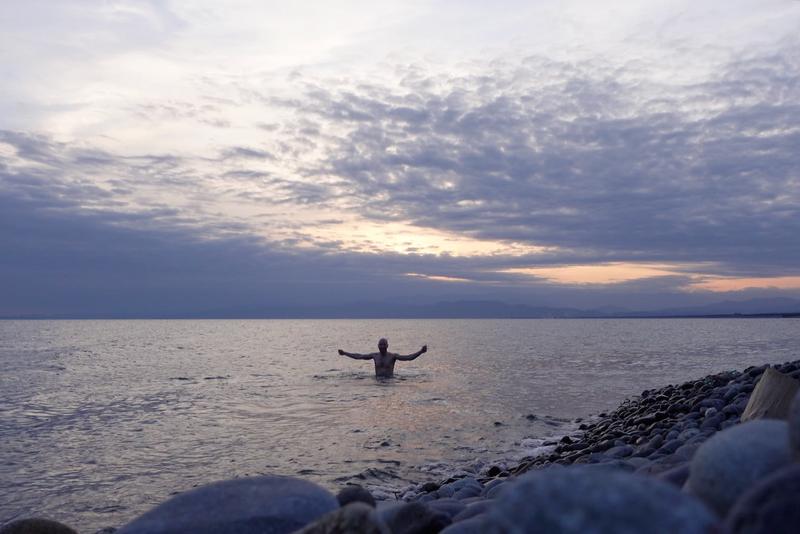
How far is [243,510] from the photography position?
433 centimetres

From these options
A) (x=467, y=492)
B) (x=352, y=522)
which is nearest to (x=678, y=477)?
(x=352, y=522)

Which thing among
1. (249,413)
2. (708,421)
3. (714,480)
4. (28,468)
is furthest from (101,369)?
(714,480)

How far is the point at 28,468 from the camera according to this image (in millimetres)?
12875

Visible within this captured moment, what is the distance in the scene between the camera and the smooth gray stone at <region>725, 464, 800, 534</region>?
2.39m

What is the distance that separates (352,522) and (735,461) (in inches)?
81.7

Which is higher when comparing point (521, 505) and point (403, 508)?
point (521, 505)

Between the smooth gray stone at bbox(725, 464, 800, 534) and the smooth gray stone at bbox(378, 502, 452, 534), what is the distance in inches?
100

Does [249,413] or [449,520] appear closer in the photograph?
[449,520]

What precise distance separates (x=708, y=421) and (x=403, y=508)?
8.10m

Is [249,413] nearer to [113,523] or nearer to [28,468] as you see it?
[28,468]

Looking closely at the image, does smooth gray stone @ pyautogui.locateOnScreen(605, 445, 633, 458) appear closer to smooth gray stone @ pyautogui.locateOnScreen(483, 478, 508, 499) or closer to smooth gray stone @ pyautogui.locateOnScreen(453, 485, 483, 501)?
smooth gray stone @ pyautogui.locateOnScreen(483, 478, 508, 499)

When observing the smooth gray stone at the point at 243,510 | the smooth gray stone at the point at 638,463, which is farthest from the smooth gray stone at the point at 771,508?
the smooth gray stone at the point at 638,463

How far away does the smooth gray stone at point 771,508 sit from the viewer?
7.86ft

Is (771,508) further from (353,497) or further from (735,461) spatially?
(353,497)
